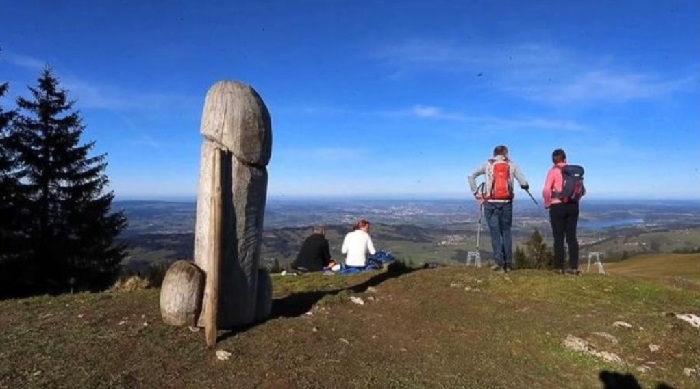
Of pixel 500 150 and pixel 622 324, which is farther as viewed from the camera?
pixel 500 150

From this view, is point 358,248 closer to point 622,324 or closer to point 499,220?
point 499,220

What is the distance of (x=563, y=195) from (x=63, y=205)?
74.9 feet

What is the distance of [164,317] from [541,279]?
855 cm

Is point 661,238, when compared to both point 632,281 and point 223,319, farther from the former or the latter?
point 223,319

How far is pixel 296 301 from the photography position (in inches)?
385

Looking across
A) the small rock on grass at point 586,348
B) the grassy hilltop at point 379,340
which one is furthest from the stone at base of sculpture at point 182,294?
the small rock on grass at point 586,348

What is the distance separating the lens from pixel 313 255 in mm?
16094

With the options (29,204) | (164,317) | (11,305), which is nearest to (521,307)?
(164,317)

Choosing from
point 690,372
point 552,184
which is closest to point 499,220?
point 552,184

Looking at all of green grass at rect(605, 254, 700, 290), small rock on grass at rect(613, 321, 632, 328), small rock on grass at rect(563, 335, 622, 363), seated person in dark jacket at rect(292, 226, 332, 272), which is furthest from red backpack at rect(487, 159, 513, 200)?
green grass at rect(605, 254, 700, 290)

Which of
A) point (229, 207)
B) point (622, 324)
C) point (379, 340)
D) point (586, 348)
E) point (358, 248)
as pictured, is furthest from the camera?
point (358, 248)

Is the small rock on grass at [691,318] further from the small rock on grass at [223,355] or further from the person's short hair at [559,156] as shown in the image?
the small rock on grass at [223,355]

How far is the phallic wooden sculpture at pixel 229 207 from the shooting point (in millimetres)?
7238

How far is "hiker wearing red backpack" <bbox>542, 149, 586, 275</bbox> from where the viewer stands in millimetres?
12453
